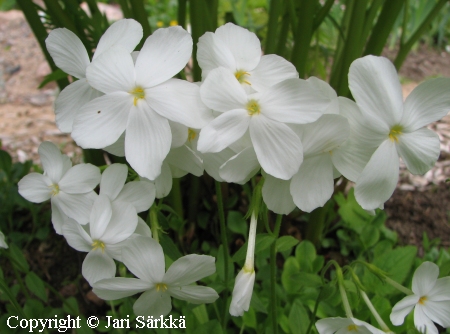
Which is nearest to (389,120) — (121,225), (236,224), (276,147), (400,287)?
(276,147)

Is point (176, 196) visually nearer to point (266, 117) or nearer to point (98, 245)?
point (98, 245)

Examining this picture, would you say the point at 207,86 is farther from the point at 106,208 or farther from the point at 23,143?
the point at 23,143

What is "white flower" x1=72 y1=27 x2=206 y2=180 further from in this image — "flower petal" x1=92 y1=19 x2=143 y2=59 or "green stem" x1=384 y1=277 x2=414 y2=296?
"green stem" x1=384 y1=277 x2=414 y2=296

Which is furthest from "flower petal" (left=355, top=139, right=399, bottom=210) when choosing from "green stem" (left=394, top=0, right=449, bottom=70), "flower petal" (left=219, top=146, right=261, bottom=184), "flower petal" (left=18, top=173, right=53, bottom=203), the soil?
the soil

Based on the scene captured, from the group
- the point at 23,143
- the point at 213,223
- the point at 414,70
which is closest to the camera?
the point at 213,223

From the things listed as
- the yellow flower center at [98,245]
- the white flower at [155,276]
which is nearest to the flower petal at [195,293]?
the white flower at [155,276]

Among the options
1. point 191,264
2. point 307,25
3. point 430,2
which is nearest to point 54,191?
point 191,264
